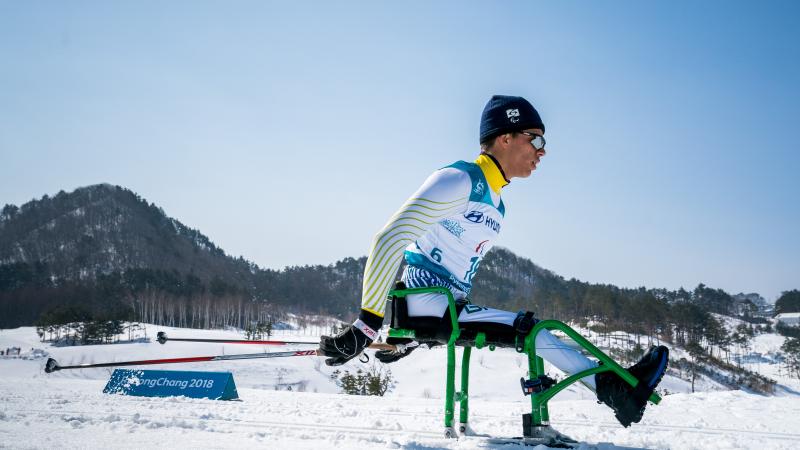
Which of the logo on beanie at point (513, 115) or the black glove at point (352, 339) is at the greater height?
the logo on beanie at point (513, 115)

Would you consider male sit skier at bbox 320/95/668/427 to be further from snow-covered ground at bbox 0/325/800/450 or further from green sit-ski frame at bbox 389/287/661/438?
snow-covered ground at bbox 0/325/800/450

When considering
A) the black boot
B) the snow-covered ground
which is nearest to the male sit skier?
the black boot

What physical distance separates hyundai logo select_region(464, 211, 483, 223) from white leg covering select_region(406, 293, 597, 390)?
0.57 meters

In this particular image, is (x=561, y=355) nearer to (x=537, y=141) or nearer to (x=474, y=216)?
(x=474, y=216)

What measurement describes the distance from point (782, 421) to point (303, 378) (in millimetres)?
48428

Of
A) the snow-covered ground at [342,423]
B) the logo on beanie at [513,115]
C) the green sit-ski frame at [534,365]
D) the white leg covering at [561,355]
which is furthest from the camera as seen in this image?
the logo on beanie at [513,115]

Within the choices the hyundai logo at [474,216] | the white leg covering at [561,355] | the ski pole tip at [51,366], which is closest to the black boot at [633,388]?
the white leg covering at [561,355]

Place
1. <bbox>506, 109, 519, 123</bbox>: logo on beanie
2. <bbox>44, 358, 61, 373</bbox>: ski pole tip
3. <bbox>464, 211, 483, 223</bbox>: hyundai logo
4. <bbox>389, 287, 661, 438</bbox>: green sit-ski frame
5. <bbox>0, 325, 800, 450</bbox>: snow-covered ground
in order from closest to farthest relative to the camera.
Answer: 1. <bbox>389, 287, 661, 438</bbox>: green sit-ski frame
2. <bbox>0, 325, 800, 450</bbox>: snow-covered ground
3. <bbox>464, 211, 483, 223</bbox>: hyundai logo
4. <bbox>506, 109, 519, 123</bbox>: logo on beanie
5. <bbox>44, 358, 61, 373</bbox>: ski pole tip

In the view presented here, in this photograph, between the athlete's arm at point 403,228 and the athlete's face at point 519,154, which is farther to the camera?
the athlete's face at point 519,154

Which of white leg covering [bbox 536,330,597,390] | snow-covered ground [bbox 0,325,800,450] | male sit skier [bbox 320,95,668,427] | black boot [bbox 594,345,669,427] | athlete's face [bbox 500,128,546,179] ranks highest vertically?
athlete's face [bbox 500,128,546,179]

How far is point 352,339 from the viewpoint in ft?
9.04

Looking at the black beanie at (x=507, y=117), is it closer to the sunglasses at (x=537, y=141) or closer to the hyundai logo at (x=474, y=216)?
the sunglasses at (x=537, y=141)

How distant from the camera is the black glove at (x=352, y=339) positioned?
274 centimetres

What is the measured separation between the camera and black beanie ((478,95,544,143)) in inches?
142
